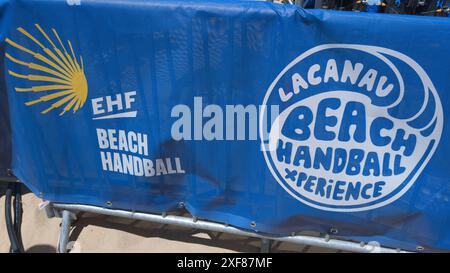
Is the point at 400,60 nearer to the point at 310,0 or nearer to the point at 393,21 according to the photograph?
the point at 393,21

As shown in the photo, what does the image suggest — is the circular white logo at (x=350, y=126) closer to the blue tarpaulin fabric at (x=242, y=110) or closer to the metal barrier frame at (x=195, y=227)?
the blue tarpaulin fabric at (x=242, y=110)

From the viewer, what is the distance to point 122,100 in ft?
7.62

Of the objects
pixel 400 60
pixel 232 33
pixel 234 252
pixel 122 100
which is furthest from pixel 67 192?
pixel 400 60

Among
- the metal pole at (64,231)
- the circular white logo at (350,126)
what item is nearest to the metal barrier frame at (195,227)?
the metal pole at (64,231)

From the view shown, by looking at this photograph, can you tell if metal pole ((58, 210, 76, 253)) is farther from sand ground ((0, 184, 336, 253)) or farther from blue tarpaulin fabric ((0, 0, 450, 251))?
blue tarpaulin fabric ((0, 0, 450, 251))

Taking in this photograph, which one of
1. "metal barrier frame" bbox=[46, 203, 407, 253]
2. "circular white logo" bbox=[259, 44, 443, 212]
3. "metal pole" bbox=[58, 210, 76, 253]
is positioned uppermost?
"circular white logo" bbox=[259, 44, 443, 212]

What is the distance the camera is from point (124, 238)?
3.06m

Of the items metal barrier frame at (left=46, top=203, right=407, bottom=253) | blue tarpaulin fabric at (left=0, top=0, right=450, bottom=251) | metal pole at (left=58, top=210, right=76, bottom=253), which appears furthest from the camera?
metal pole at (left=58, top=210, right=76, bottom=253)

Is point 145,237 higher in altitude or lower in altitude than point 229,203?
lower

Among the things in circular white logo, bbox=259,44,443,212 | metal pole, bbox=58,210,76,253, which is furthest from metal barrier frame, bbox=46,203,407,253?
circular white logo, bbox=259,44,443,212

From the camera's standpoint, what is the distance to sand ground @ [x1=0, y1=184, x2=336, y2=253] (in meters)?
2.97

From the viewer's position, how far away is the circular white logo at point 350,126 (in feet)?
6.53

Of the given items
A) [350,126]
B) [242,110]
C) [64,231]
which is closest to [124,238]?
[64,231]

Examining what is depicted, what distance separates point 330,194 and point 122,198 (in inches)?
61.7
